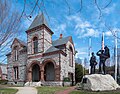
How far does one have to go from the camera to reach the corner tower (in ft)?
92.0

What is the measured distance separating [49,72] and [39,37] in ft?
20.7

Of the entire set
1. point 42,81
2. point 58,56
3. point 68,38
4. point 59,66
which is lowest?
point 42,81

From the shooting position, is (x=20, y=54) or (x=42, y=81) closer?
(x=42, y=81)

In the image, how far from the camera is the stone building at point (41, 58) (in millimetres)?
26413

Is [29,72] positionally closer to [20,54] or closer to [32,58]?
[32,58]

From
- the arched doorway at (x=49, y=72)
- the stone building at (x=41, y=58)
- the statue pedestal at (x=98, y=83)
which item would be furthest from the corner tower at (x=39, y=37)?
the statue pedestal at (x=98, y=83)

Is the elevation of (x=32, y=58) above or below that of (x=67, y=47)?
below

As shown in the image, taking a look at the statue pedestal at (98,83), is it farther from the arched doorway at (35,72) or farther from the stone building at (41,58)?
the arched doorway at (35,72)

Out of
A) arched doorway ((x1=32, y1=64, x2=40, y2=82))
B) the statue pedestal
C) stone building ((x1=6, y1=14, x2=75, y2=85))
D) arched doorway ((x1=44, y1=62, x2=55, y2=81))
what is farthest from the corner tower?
the statue pedestal

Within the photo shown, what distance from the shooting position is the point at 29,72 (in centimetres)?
2916

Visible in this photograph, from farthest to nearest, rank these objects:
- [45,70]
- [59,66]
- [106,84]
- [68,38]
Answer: [68,38], [45,70], [59,66], [106,84]

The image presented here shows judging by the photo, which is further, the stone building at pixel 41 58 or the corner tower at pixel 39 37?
the corner tower at pixel 39 37

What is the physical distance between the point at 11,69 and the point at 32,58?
7.44m

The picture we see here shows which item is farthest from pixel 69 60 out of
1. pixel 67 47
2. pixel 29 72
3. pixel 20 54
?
pixel 20 54
